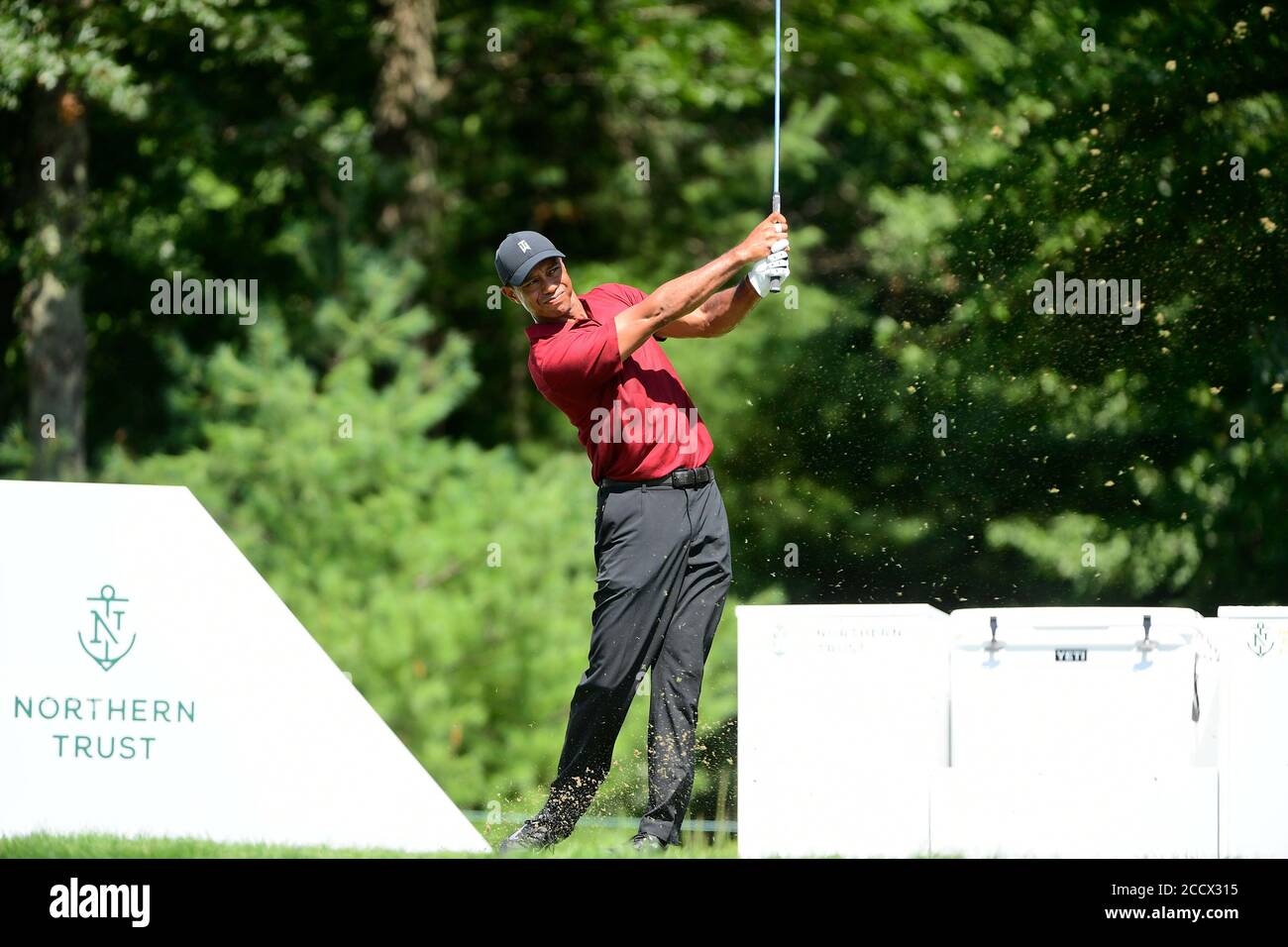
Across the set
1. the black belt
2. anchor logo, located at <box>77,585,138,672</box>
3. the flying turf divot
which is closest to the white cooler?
the black belt

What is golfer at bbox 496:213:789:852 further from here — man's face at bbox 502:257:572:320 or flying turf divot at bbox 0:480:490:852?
flying turf divot at bbox 0:480:490:852

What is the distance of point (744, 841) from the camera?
5.25 metres

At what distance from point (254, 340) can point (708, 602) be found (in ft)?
26.2

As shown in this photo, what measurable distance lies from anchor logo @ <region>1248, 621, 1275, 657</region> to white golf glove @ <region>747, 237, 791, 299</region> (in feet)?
5.97

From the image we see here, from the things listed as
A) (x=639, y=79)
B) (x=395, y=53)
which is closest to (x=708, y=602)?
(x=639, y=79)

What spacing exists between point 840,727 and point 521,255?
1.83 meters

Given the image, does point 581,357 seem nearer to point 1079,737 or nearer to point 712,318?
point 712,318

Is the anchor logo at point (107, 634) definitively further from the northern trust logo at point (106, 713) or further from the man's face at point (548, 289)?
the man's face at point (548, 289)

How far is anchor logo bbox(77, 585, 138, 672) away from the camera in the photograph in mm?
5742

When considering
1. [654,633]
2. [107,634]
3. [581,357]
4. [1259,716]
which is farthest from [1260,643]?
[107,634]

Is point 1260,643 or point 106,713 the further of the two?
point 106,713

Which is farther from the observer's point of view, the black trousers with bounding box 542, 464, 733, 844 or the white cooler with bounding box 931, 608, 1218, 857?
the black trousers with bounding box 542, 464, 733, 844

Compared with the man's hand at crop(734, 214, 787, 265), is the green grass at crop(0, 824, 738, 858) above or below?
below

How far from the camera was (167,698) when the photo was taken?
5711mm
